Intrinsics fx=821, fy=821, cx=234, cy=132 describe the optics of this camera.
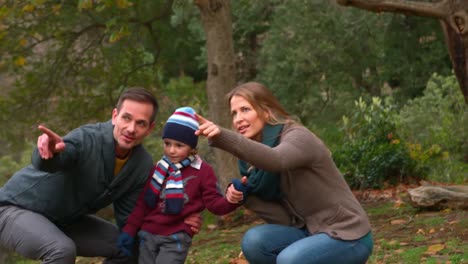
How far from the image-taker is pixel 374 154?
11.0 meters

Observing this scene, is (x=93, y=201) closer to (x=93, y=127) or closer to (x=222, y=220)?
(x=93, y=127)

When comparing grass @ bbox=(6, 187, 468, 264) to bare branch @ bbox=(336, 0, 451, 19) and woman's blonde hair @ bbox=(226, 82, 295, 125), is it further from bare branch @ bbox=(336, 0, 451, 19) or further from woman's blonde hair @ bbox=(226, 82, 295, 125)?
woman's blonde hair @ bbox=(226, 82, 295, 125)

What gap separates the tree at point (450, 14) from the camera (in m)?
7.23

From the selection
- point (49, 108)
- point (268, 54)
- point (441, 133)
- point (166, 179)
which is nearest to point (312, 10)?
point (268, 54)

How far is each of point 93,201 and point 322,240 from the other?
1.53 m

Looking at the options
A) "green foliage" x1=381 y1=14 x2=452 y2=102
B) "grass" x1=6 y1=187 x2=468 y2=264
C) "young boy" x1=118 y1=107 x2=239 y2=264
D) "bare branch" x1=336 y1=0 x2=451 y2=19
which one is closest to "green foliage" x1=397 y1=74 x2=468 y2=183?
"green foliage" x1=381 y1=14 x2=452 y2=102

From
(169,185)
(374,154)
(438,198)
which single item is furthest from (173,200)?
(374,154)

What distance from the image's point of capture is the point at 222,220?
10289 mm

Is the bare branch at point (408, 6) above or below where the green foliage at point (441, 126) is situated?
above

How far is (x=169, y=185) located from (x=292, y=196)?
815 millimetres

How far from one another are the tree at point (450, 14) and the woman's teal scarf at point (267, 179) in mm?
2965

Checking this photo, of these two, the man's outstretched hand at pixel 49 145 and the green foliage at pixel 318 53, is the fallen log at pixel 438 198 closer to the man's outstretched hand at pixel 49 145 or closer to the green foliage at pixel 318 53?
the man's outstretched hand at pixel 49 145

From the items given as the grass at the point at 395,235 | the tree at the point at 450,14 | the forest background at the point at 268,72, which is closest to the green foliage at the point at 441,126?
the forest background at the point at 268,72

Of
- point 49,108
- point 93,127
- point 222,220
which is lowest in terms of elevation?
point 222,220
